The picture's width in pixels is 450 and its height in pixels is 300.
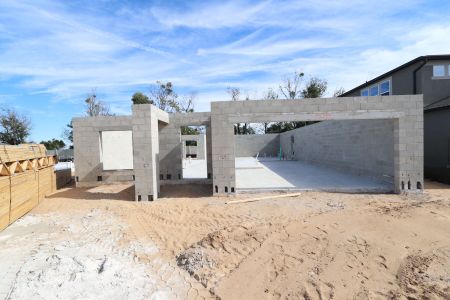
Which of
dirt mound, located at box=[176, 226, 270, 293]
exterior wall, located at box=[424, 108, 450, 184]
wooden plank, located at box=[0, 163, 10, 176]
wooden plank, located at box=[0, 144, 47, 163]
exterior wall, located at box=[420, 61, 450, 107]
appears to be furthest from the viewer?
exterior wall, located at box=[420, 61, 450, 107]

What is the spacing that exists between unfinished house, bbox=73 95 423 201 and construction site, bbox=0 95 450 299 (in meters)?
0.04

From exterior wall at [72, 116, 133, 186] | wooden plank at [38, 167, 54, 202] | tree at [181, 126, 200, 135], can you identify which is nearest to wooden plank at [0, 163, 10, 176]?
wooden plank at [38, 167, 54, 202]

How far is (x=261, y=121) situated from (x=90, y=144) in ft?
27.2

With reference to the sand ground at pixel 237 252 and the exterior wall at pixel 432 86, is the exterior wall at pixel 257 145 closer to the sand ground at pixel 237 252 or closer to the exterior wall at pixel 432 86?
the exterior wall at pixel 432 86

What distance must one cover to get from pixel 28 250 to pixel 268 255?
457cm

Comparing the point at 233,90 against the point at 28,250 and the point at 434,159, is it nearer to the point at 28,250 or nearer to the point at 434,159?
the point at 434,159

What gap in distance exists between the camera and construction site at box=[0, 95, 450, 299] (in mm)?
4332

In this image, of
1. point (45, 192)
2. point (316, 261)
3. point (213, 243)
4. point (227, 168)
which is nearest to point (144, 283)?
point (213, 243)

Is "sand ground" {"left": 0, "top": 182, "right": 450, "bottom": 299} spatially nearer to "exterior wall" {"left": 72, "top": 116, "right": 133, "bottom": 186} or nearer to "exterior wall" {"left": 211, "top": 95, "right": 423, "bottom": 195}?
"exterior wall" {"left": 211, "top": 95, "right": 423, "bottom": 195}

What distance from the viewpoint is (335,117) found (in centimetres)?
949

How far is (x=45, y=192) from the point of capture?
10.7 metres

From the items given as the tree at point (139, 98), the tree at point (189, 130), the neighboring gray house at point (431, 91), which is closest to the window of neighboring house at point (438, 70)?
the neighboring gray house at point (431, 91)

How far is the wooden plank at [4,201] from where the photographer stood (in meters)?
6.75

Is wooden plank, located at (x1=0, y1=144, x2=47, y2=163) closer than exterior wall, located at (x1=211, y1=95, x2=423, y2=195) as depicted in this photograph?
Yes
